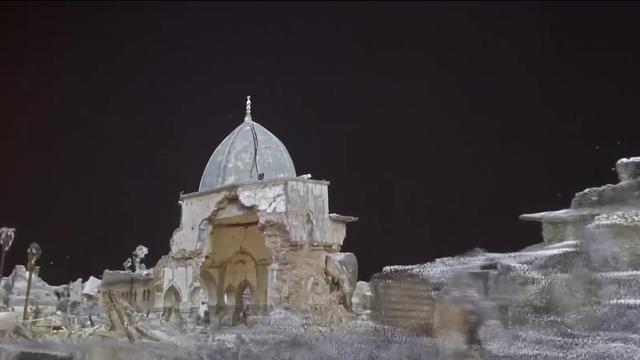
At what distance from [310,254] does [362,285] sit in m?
3.11

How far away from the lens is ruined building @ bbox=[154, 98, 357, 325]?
11633mm

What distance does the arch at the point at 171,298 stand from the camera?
14359 millimetres

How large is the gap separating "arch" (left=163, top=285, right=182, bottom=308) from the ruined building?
23 mm

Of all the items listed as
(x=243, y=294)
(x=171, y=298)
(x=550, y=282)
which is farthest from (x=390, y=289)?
(x=243, y=294)

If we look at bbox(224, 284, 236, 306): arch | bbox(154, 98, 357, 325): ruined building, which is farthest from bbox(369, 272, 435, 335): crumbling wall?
bbox(224, 284, 236, 306): arch

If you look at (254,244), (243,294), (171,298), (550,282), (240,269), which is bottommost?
(550,282)

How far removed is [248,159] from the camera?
15109 mm

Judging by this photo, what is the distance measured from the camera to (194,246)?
44.6 ft

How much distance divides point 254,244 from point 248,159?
6.60 feet

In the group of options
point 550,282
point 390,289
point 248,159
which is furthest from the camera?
point 248,159

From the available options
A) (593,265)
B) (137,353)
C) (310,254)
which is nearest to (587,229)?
(593,265)

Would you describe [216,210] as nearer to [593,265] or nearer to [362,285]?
[362,285]

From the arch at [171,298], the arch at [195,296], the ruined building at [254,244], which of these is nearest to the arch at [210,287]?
the ruined building at [254,244]

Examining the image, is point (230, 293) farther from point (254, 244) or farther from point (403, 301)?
point (403, 301)
